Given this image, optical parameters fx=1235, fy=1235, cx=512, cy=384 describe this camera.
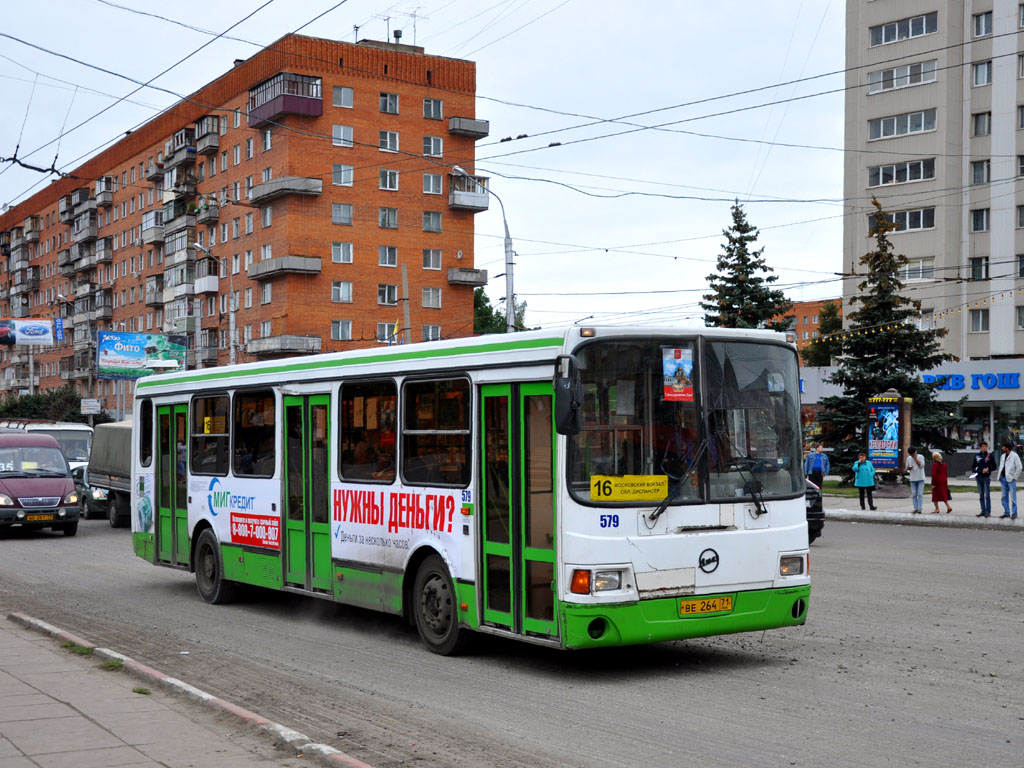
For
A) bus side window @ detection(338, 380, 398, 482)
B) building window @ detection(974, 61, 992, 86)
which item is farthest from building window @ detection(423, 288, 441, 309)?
bus side window @ detection(338, 380, 398, 482)

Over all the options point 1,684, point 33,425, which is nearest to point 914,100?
point 33,425

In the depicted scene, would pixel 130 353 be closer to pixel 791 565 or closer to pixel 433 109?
pixel 433 109

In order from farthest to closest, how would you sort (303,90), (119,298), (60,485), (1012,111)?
(119,298), (303,90), (1012,111), (60,485)

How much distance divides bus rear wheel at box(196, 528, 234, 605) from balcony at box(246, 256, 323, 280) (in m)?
55.0

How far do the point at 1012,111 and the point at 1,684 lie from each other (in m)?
58.4

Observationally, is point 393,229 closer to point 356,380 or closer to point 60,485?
point 60,485

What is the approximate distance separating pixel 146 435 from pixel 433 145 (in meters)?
59.9

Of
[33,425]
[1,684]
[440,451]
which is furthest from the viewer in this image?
[33,425]

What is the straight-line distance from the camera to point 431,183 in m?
74.1

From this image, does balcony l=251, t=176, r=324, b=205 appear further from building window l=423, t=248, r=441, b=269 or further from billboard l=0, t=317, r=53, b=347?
billboard l=0, t=317, r=53, b=347

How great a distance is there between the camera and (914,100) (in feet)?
199

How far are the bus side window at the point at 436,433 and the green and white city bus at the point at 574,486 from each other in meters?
0.02

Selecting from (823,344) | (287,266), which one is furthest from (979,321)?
(287,266)

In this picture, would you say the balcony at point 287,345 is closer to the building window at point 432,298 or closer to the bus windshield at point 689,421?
the building window at point 432,298
